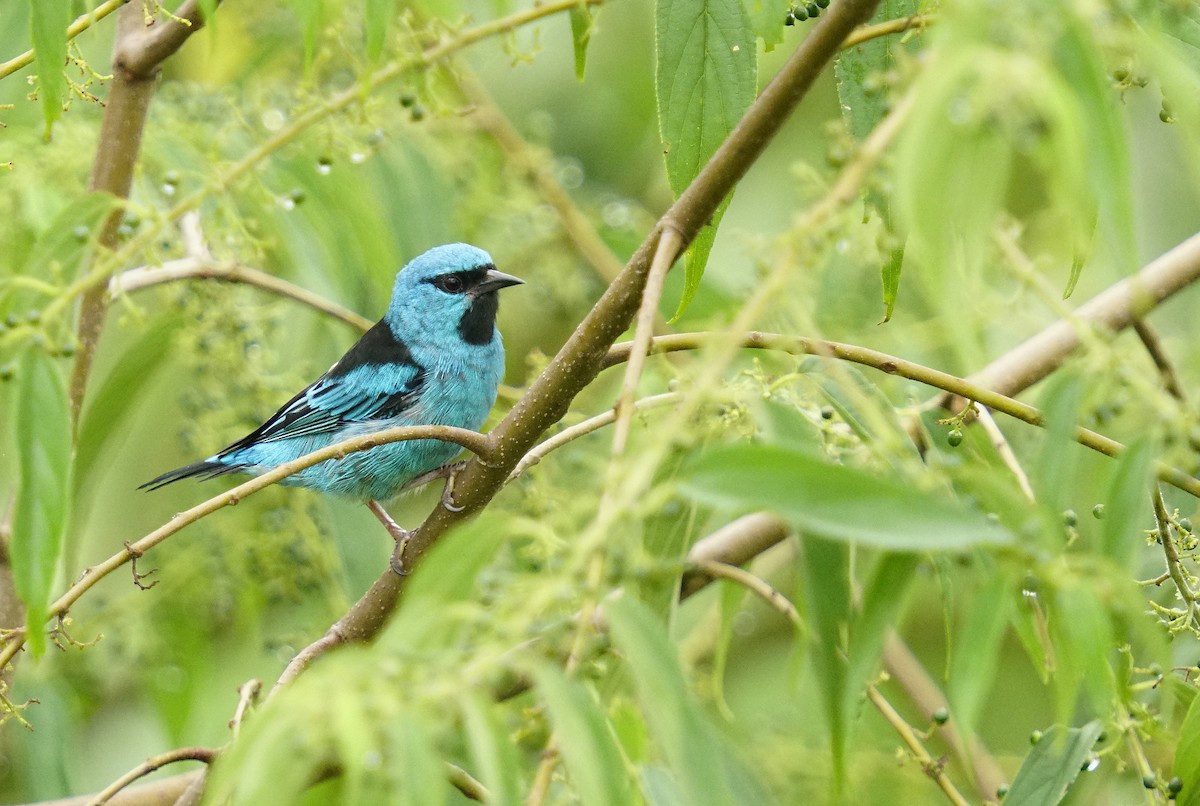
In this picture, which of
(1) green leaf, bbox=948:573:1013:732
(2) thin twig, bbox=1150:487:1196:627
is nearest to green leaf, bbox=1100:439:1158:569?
(1) green leaf, bbox=948:573:1013:732

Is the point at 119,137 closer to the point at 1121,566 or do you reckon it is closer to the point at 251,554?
the point at 251,554

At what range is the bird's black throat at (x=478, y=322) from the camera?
4367 millimetres

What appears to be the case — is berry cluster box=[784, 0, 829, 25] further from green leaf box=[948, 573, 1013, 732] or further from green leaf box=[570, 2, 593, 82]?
green leaf box=[948, 573, 1013, 732]

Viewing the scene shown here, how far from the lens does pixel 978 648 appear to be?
1.34 metres

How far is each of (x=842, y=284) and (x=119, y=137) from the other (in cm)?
226

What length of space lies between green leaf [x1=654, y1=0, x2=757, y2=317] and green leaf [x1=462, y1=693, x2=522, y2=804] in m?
1.07

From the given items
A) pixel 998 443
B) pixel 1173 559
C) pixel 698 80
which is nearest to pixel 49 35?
pixel 698 80

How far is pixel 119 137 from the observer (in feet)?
9.33

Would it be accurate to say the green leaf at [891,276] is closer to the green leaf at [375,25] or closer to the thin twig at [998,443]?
the thin twig at [998,443]

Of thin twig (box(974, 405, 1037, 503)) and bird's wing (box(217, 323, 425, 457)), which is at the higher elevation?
bird's wing (box(217, 323, 425, 457))

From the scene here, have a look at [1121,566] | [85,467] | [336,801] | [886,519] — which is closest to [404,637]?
[886,519]

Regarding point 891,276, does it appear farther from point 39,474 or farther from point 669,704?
point 39,474

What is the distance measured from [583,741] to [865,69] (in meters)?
1.53

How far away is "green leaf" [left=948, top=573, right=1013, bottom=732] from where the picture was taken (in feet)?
4.32
